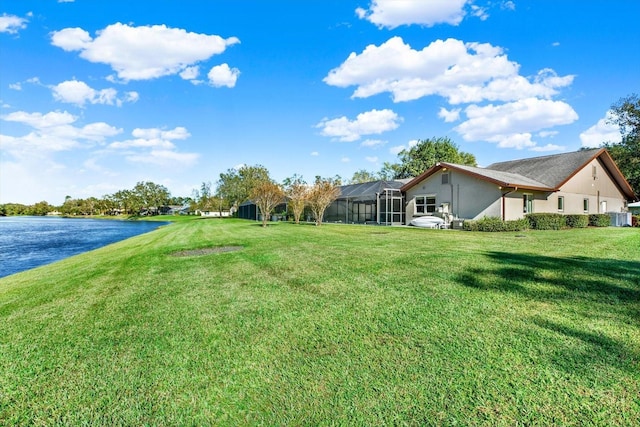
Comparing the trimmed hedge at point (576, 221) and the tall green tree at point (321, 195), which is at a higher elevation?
the tall green tree at point (321, 195)

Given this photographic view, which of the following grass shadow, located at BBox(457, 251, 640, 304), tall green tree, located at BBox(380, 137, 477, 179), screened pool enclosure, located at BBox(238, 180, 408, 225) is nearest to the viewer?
grass shadow, located at BBox(457, 251, 640, 304)

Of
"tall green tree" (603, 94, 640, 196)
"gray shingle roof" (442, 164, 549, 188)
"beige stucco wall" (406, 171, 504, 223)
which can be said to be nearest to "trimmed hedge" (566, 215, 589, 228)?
"gray shingle roof" (442, 164, 549, 188)

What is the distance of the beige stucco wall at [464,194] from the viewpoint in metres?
17.0

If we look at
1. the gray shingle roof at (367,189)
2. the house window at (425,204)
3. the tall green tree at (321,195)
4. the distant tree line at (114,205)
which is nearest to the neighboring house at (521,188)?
the house window at (425,204)

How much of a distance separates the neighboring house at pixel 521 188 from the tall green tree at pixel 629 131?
670 cm

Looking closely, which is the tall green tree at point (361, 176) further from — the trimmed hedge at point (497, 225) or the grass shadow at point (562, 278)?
the grass shadow at point (562, 278)

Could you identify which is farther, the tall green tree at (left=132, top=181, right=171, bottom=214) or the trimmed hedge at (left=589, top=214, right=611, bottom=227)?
the tall green tree at (left=132, top=181, right=171, bottom=214)

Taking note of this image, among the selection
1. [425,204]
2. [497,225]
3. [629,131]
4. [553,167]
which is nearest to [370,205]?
[425,204]

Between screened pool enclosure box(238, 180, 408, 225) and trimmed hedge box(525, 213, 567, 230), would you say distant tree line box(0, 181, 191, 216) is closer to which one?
screened pool enclosure box(238, 180, 408, 225)

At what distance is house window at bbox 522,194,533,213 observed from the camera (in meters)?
17.9

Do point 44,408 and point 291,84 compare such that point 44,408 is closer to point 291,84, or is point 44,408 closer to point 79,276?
point 79,276

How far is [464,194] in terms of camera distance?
18.4 meters

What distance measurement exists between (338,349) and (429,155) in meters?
42.3

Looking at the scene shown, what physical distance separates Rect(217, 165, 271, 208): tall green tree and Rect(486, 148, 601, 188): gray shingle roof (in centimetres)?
4284
